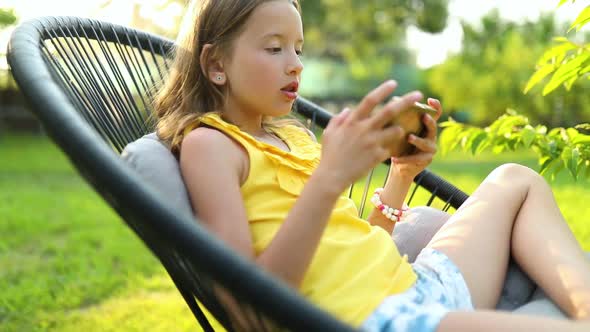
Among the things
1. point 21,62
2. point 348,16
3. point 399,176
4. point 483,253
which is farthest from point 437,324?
point 348,16

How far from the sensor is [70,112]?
39.8 inches

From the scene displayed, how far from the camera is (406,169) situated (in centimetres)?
159

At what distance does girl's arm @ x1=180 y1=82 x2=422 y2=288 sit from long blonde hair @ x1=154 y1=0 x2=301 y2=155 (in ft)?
0.78

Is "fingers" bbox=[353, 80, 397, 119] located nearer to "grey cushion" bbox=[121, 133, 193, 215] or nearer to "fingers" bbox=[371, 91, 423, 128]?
"fingers" bbox=[371, 91, 423, 128]

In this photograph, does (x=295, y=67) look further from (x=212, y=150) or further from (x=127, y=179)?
(x=127, y=179)

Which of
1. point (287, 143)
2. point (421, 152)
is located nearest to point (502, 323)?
point (421, 152)

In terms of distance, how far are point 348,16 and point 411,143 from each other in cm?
1620

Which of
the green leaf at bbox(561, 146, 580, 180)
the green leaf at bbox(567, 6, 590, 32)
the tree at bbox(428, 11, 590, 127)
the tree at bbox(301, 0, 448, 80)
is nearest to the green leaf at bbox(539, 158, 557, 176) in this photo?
the green leaf at bbox(561, 146, 580, 180)

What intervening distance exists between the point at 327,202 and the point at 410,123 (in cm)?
27

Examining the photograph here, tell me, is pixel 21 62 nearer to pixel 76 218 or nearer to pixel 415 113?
pixel 415 113

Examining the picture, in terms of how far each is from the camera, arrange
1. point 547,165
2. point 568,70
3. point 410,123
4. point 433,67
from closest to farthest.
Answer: point 410,123 < point 568,70 < point 547,165 < point 433,67

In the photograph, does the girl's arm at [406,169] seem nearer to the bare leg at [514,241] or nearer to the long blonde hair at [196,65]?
the bare leg at [514,241]

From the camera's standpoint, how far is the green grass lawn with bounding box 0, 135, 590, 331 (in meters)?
2.73

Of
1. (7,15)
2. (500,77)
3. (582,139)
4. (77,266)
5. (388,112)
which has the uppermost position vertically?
(388,112)
